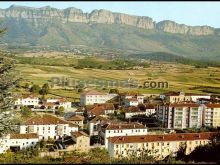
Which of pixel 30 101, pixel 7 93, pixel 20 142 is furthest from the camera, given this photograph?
pixel 30 101

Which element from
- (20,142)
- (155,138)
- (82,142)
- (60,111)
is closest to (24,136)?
(20,142)

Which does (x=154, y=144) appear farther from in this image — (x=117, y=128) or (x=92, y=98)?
(x=92, y=98)

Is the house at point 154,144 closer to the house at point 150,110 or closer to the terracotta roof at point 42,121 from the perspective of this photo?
the terracotta roof at point 42,121

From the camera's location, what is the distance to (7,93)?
17.7 m

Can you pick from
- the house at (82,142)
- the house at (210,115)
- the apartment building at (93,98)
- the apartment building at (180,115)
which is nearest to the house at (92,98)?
the apartment building at (93,98)

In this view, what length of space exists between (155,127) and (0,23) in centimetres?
3829

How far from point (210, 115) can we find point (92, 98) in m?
23.7

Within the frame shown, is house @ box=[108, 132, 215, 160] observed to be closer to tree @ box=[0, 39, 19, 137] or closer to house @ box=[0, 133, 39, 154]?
house @ box=[0, 133, 39, 154]

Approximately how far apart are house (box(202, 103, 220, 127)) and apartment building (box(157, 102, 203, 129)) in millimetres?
1672

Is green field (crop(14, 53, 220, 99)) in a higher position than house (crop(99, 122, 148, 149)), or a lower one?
lower

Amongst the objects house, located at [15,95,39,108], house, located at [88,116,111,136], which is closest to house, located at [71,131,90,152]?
house, located at [88,116,111,136]

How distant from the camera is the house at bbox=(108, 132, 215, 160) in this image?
1517 inches

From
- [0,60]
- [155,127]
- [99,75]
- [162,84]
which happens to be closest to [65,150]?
[155,127]

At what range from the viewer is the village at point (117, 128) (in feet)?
130
